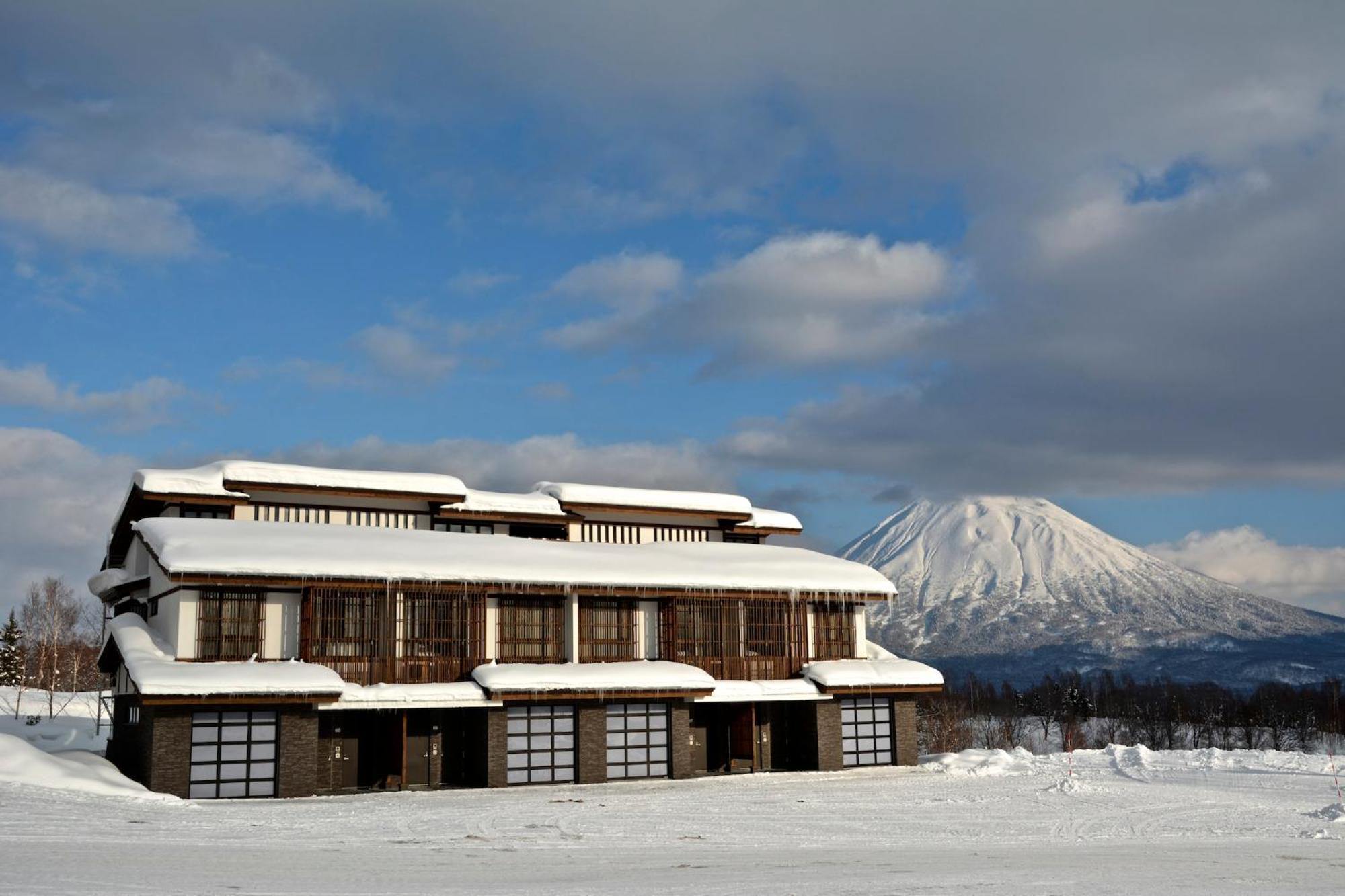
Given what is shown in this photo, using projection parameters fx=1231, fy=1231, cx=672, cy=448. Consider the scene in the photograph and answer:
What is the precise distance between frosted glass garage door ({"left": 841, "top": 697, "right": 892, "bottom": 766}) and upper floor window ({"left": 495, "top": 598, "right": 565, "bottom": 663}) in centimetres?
1010

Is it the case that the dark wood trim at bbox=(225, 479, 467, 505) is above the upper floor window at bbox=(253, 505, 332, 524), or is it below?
above

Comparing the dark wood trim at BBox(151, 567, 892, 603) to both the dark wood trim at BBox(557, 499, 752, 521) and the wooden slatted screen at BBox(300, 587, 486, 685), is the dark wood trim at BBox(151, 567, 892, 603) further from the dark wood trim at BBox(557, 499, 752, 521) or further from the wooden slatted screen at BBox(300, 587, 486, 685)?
the dark wood trim at BBox(557, 499, 752, 521)

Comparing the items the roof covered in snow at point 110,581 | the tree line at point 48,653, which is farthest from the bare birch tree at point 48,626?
the roof covered in snow at point 110,581

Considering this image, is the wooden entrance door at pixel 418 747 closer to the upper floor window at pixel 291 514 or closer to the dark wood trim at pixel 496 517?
the upper floor window at pixel 291 514

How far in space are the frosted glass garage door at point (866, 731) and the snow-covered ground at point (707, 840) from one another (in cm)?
531

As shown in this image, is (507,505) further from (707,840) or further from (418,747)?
(707,840)

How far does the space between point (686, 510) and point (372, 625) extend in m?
15.4

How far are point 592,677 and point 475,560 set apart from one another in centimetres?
480

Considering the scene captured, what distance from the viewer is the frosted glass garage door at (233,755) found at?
30.2m

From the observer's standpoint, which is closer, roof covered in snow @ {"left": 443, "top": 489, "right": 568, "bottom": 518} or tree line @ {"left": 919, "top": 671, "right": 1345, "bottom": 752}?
roof covered in snow @ {"left": 443, "top": 489, "right": 568, "bottom": 518}

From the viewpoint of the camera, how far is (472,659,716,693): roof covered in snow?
111ft

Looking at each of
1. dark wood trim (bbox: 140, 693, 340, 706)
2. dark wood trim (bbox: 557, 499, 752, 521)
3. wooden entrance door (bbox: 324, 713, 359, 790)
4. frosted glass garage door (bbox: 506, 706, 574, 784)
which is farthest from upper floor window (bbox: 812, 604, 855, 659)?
dark wood trim (bbox: 140, 693, 340, 706)

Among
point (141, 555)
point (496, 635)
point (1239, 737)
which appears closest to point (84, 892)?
point (496, 635)

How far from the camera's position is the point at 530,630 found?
120ft
